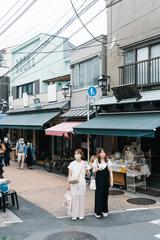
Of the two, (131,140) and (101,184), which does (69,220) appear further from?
(131,140)

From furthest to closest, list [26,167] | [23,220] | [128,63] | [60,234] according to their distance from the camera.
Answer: [26,167], [128,63], [23,220], [60,234]

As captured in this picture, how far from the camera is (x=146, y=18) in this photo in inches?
560

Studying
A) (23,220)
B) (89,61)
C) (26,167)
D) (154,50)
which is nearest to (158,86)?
(154,50)

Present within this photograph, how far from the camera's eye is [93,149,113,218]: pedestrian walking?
920 cm

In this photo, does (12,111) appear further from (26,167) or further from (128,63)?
(128,63)

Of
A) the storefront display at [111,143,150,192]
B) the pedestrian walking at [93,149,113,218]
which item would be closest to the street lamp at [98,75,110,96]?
the storefront display at [111,143,150,192]

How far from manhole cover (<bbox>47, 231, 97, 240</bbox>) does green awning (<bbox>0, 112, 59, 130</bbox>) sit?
12.2 m

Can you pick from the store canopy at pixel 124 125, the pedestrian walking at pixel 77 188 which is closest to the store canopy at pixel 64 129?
the store canopy at pixel 124 125

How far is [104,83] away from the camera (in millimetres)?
16344

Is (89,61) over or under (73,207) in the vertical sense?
over

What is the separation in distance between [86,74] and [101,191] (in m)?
10.3

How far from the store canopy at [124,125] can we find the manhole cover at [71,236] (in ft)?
15.3

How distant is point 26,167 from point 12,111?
312 inches

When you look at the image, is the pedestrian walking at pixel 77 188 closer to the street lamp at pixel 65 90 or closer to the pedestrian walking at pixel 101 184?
the pedestrian walking at pixel 101 184
